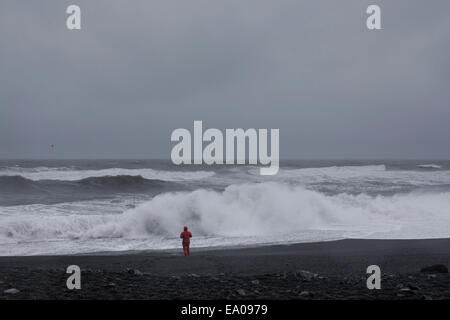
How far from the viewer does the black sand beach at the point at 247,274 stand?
548 centimetres

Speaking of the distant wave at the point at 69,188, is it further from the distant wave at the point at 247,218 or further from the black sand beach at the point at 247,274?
the black sand beach at the point at 247,274

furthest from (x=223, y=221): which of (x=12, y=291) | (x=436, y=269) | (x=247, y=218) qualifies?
(x=12, y=291)

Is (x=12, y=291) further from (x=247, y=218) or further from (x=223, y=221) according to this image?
(x=247, y=218)

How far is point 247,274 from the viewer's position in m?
7.55

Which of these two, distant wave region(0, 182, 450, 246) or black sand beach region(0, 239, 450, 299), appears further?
distant wave region(0, 182, 450, 246)

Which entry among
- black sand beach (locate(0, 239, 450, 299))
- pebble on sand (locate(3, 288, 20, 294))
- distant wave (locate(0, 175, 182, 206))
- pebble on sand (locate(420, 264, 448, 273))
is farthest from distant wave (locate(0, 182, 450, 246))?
pebble on sand (locate(3, 288, 20, 294))

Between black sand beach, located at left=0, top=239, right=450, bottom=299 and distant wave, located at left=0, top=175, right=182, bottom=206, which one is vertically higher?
black sand beach, located at left=0, top=239, right=450, bottom=299

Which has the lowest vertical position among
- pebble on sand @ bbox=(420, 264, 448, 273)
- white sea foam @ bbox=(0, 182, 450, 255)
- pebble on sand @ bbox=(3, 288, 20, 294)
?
white sea foam @ bbox=(0, 182, 450, 255)

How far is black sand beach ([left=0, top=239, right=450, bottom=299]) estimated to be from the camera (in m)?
5.48

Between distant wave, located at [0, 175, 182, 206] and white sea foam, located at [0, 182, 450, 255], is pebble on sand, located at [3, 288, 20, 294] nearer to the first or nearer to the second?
white sea foam, located at [0, 182, 450, 255]

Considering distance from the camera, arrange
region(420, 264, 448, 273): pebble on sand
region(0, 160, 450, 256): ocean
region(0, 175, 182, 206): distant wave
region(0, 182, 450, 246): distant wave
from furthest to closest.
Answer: region(0, 175, 182, 206): distant wave < region(0, 182, 450, 246): distant wave < region(0, 160, 450, 256): ocean < region(420, 264, 448, 273): pebble on sand
